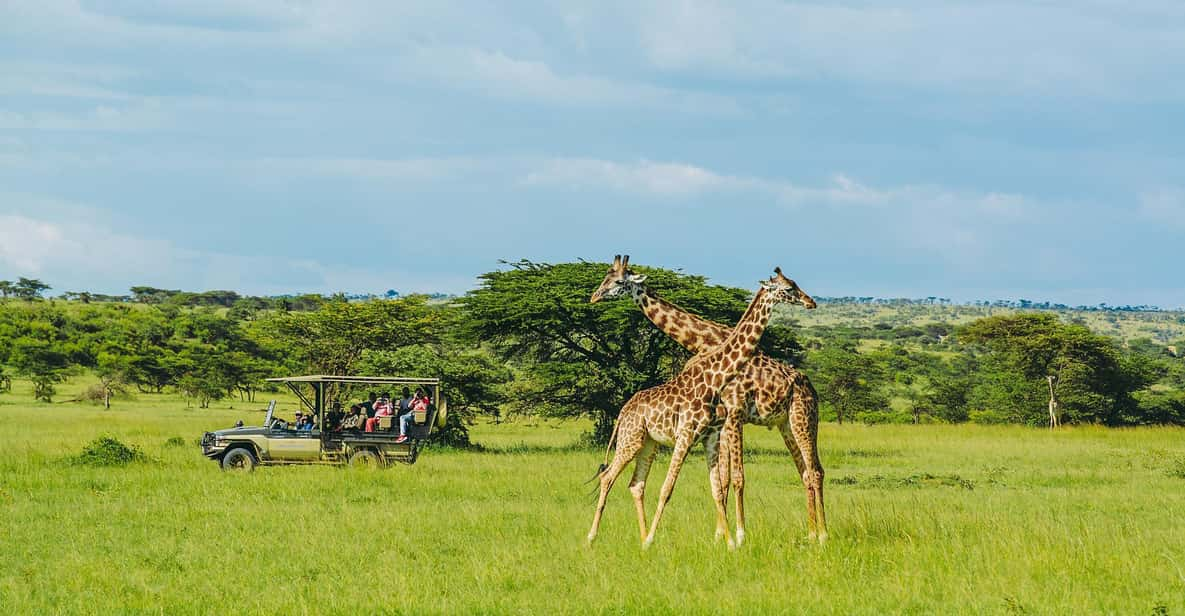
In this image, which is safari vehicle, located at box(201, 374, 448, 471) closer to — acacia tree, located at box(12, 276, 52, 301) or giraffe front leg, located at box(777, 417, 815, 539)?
giraffe front leg, located at box(777, 417, 815, 539)

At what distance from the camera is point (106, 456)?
22766 millimetres

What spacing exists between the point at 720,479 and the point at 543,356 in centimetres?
2239

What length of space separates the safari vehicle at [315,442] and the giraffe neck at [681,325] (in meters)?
8.91

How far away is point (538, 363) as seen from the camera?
33.1 metres

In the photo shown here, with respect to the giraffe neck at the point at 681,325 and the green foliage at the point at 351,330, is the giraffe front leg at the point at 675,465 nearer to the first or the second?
the giraffe neck at the point at 681,325

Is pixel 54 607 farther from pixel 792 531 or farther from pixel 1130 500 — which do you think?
pixel 1130 500

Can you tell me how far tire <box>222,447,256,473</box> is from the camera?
839 inches

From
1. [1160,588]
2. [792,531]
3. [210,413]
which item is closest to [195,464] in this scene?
[792,531]

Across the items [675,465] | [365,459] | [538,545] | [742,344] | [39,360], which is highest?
[39,360]

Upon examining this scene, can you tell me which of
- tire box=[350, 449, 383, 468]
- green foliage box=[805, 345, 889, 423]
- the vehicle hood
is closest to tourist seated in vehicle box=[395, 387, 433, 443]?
tire box=[350, 449, 383, 468]

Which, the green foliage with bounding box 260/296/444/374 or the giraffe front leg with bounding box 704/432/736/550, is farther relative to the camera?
the green foliage with bounding box 260/296/444/374

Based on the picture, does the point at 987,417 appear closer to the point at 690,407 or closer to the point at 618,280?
the point at 618,280

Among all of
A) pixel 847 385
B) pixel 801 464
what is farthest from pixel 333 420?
pixel 847 385

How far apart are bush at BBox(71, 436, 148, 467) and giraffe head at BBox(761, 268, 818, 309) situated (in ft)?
51.3
